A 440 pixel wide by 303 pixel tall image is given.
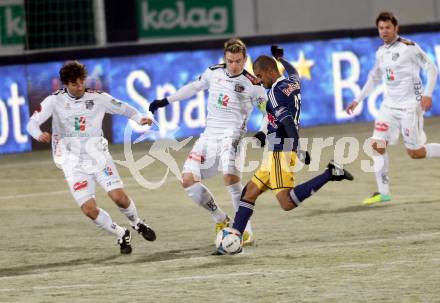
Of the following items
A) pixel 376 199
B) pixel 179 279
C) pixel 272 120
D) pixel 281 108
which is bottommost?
pixel 179 279

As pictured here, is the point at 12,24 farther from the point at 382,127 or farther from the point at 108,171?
the point at 108,171

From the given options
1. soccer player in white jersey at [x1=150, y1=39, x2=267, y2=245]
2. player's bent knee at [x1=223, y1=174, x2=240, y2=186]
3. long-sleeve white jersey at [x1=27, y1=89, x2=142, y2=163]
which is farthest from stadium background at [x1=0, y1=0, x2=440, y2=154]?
player's bent knee at [x1=223, y1=174, x2=240, y2=186]

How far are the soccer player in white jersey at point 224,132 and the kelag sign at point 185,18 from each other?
15506 millimetres

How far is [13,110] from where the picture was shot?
2022 cm

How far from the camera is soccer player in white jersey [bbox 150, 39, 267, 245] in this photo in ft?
40.2

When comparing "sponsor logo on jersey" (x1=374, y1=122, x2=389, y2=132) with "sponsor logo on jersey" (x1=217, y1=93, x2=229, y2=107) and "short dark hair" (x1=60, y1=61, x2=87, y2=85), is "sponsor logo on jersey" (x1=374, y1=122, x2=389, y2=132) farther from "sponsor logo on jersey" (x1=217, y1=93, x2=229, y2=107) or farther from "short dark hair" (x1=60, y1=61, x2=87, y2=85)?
"short dark hair" (x1=60, y1=61, x2=87, y2=85)

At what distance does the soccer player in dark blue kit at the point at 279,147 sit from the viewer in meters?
11.4

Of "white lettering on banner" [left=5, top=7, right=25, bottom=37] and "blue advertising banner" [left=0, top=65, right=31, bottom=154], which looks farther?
"white lettering on banner" [left=5, top=7, right=25, bottom=37]

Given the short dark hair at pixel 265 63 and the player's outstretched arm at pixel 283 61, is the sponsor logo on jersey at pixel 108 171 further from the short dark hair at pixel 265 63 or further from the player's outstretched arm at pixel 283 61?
the player's outstretched arm at pixel 283 61

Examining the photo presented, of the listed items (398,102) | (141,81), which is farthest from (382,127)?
(141,81)

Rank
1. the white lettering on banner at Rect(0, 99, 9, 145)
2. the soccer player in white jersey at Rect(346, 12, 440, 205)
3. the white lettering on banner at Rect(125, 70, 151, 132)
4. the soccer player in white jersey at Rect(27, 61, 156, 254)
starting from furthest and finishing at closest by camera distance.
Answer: the white lettering on banner at Rect(125, 70, 151, 132) → the white lettering on banner at Rect(0, 99, 9, 145) → the soccer player in white jersey at Rect(346, 12, 440, 205) → the soccer player in white jersey at Rect(27, 61, 156, 254)

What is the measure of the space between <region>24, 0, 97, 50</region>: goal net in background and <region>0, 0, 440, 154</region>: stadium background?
0.02 meters

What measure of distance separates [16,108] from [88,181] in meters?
8.32

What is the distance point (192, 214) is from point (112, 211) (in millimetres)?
1097
